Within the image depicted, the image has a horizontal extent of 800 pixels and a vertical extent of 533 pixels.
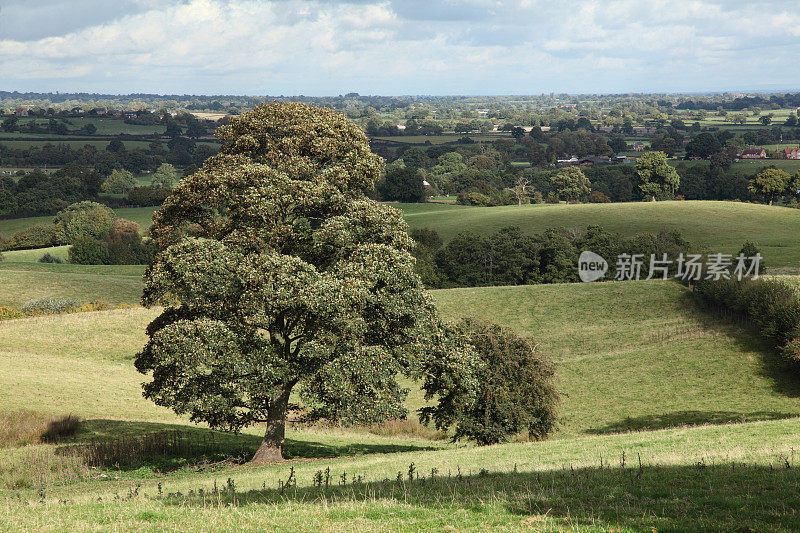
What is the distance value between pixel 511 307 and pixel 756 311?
107 ft

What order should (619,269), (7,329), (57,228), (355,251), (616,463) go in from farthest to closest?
(57,228) → (619,269) → (7,329) → (355,251) → (616,463)

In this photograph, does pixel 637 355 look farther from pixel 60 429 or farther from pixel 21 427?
pixel 21 427

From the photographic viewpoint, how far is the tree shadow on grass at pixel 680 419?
176ft

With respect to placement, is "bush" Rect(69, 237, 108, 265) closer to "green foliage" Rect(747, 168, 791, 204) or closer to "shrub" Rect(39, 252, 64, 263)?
"shrub" Rect(39, 252, 64, 263)

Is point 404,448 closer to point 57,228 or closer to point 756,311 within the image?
point 756,311

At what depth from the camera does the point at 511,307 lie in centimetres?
9550

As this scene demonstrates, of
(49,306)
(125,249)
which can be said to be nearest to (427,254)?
(49,306)

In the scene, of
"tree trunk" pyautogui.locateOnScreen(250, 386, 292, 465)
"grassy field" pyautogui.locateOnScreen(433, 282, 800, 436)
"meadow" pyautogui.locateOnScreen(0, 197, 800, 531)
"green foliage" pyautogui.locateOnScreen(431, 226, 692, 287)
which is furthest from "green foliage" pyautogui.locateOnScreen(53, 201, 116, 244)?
"tree trunk" pyautogui.locateOnScreen(250, 386, 292, 465)

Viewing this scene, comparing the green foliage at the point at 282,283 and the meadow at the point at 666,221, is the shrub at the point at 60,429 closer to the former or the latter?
the green foliage at the point at 282,283

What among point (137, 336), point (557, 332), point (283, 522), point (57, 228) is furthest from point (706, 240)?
point (57, 228)

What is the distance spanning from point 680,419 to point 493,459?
34199 mm

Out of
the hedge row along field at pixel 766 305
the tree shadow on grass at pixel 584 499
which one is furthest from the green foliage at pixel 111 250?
the tree shadow on grass at pixel 584 499

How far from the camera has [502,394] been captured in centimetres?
4103

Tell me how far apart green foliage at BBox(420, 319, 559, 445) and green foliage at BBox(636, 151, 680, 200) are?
549ft
